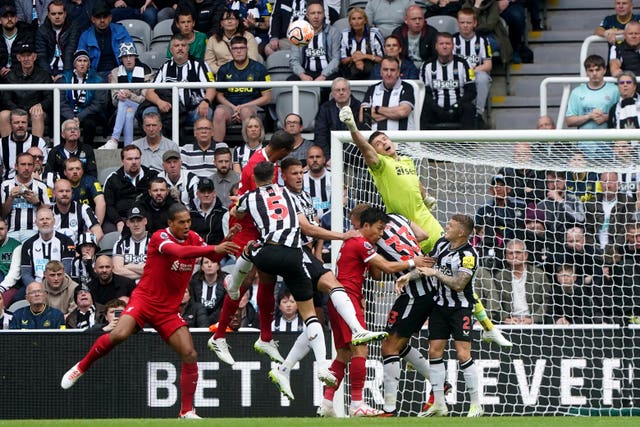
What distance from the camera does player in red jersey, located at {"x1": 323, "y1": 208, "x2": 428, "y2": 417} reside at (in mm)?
13820

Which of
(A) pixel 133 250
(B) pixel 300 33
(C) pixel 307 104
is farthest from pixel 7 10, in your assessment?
(B) pixel 300 33

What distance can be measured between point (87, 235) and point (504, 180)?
4.78 metres

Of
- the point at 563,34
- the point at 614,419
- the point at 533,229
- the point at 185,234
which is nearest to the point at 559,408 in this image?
the point at 533,229

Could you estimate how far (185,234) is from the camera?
14141 millimetres

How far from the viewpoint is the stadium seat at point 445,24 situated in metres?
19.8

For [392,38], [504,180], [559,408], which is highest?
[392,38]

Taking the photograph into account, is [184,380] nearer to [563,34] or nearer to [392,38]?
[392,38]

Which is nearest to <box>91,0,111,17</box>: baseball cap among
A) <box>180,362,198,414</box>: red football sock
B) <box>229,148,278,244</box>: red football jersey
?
<box>229,148,278,244</box>: red football jersey

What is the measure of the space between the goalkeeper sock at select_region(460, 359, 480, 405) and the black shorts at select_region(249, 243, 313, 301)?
1.71m

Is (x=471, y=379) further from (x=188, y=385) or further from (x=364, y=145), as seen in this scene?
(x=188, y=385)

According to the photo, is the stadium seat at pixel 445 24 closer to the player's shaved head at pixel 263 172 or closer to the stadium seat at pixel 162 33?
the stadium seat at pixel 162 33

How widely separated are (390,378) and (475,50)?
6201 millimetres

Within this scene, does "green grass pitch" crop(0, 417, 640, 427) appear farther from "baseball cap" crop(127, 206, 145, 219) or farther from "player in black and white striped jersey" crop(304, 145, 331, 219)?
"player in black and white striped jersey" crop(304, 145, 331, 219)

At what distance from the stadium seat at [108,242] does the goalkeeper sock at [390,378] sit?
4662 millimetres
